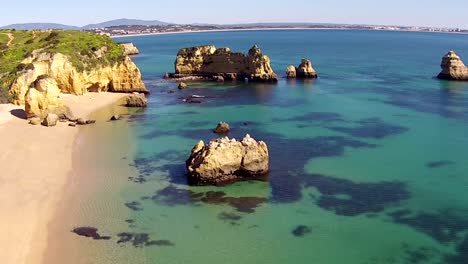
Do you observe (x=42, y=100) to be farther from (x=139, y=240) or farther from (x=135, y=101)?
(x=139, y=240)

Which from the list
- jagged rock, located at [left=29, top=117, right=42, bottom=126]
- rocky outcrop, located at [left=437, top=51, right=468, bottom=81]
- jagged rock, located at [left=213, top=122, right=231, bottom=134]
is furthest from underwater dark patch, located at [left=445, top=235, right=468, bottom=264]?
rocky outcrop, located at [left=437, top=51, right=468, bottom=81]

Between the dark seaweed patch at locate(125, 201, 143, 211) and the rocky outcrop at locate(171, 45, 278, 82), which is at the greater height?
the rocky outcrop at locate(171, 45, 278, 82)

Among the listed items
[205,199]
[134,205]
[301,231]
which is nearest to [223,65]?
[205,199]

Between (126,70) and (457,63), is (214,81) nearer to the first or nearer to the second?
(126,70)

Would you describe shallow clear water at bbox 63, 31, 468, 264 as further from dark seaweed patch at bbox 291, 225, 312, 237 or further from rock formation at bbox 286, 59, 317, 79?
rock formation at bbox 286, 59, 317, 79

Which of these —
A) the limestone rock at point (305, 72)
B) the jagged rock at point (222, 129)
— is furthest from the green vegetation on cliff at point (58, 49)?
the limestone rock at point (305, 72)

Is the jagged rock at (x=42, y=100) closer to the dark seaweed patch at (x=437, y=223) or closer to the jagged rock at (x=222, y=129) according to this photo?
the jagged rock at (x=222, y=129)
